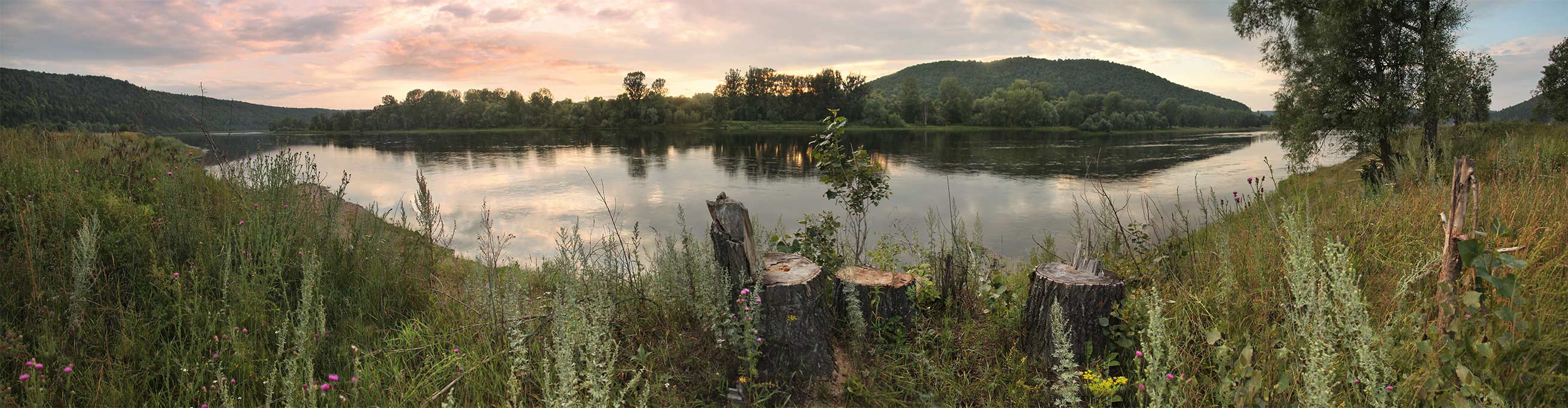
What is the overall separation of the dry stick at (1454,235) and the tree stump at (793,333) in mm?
2752

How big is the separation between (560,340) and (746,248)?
1.26 meters

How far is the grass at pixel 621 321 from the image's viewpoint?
114 inches

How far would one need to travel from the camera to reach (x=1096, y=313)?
3.69 meters

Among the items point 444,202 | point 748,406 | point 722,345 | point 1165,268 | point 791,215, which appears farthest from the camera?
point 444,202

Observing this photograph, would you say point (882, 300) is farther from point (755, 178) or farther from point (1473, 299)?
point (755, 178)

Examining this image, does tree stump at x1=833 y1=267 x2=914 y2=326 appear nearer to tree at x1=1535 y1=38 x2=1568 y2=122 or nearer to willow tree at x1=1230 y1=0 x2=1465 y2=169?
willow tree at x1=1230 y1=0 x2=1465 y2=169

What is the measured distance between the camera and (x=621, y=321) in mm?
4320

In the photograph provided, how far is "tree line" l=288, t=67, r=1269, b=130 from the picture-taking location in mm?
85812

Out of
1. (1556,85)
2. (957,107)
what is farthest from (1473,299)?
(957,107)

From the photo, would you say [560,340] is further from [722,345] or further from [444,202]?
[444,202]

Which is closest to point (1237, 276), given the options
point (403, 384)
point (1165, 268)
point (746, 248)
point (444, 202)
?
point (1165, 268)

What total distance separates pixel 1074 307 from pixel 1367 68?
19.2 m

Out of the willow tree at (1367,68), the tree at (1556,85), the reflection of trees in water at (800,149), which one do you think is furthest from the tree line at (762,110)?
the willow tree at (1367,68)

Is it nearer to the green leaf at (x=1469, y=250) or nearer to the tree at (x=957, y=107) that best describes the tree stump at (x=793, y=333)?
the green leaf at (x=1469, y=250)
